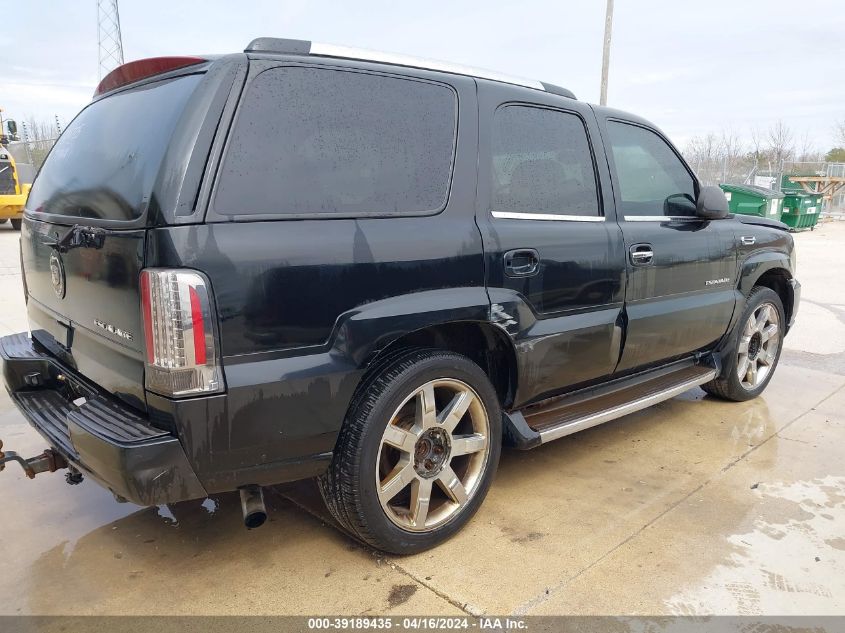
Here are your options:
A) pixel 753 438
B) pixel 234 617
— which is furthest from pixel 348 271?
pixel 753 438

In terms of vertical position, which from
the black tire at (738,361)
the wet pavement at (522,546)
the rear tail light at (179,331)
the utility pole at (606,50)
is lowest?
the wet pavement at (522,546)

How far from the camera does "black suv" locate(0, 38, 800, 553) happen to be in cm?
208

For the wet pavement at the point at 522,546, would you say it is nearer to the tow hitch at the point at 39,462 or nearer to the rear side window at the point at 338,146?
the tow hitch at the point at 39,462

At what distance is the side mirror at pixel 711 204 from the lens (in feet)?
12.4

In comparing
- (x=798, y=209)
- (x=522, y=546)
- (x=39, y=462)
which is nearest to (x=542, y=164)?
(x=522, y=546)

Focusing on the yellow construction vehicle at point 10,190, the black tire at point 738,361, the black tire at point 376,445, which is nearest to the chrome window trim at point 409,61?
the black tire at point 376,445

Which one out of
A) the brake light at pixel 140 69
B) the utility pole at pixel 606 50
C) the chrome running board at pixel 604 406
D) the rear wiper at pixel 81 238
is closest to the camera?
the rear wiper at pixel 81 238

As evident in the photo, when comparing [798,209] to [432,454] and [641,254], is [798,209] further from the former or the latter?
[432,454]

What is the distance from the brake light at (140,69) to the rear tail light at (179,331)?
2.71 feet

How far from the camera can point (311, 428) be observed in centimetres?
229

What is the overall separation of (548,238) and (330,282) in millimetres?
1145

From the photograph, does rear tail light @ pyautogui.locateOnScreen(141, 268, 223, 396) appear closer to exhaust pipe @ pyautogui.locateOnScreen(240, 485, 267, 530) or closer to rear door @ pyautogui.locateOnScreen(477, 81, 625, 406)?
exhaust pipe @ pyautogui.locateOnScreen(240, 485, 267, 530)

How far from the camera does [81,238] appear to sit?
2.32 metres

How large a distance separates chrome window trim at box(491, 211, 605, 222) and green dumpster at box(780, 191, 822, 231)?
19.2 meters
